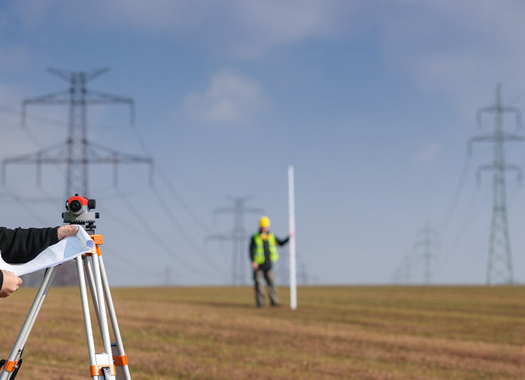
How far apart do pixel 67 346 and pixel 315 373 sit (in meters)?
3.96

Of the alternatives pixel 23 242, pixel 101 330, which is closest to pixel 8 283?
pixel 23 242

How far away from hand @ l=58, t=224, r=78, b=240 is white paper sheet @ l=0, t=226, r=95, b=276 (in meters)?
0.05

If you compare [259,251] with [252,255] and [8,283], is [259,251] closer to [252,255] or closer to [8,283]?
[252,255]

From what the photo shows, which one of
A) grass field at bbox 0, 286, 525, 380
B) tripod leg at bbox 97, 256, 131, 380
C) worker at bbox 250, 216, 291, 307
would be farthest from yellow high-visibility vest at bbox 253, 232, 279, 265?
tripod leg at bbox 97, 256, 131, 380

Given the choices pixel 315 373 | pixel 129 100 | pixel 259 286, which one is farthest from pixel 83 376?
pixel 129 100

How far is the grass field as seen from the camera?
916 cm

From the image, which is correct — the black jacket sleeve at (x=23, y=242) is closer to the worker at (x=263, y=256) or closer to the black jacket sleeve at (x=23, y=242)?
the black jacket sleeve at (x=23, y=242)

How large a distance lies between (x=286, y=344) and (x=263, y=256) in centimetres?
967

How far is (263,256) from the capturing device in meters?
21.5

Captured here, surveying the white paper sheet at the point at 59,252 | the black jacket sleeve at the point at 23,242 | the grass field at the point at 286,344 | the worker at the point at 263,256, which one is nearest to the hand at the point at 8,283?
the white paper sheet at the point at 59,252

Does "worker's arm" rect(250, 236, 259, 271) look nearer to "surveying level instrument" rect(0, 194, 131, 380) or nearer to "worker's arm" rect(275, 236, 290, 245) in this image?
"worker's arm" rect(275, 236, 290, 245)

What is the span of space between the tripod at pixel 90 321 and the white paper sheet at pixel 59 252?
8 cm

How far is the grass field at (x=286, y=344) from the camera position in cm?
916

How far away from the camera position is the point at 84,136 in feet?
120
